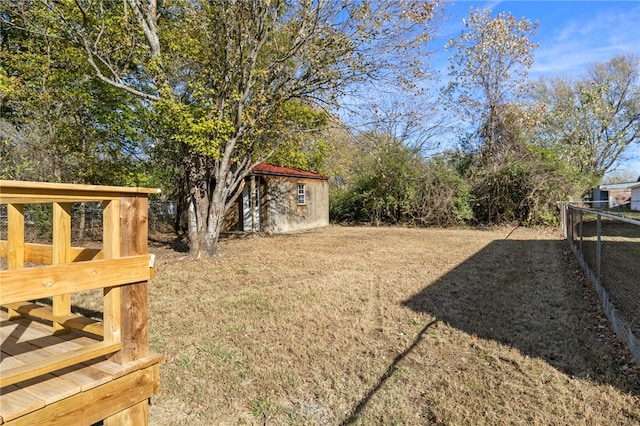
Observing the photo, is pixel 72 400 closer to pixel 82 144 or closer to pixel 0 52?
pixel 82 144

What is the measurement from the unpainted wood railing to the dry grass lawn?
75 cm

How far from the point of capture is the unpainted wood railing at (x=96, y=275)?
1850 mm

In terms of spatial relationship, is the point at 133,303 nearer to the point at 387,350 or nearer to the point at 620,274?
→ the point at 387,350

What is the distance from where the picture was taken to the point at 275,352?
3.52 m

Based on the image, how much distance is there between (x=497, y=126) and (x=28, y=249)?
18191 mm

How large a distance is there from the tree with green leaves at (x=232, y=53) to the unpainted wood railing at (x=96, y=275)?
17.5ft

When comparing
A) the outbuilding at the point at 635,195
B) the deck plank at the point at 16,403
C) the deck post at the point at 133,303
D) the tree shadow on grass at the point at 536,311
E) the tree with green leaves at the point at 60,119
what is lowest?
the tree shadow on grass at the point at 536,311

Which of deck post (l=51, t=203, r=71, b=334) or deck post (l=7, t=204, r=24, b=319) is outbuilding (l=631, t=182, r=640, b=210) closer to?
deck post (l=51, t=203, r=71, b=334)

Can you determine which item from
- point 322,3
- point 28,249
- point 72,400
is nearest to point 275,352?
point 72,400

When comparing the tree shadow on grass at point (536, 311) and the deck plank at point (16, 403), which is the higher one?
the deck plank at point (16, 403)

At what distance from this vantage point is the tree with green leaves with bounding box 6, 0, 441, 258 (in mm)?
8023

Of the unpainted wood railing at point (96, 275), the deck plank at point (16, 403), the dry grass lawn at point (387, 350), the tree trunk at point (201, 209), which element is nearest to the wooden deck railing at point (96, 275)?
the unpainted wood railing at point (96, 275)

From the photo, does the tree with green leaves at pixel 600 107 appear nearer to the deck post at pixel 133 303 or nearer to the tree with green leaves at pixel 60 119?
the tree with green leaves at pixel 60 119

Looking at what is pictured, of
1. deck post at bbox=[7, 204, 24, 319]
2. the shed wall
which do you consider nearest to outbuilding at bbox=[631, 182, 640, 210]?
the shed wall
